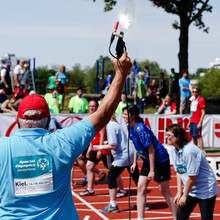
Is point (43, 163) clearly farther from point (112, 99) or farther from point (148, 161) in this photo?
point (148, 161)

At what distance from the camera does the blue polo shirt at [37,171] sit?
7.84ft

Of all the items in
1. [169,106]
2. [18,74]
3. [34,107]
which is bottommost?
[169,106]

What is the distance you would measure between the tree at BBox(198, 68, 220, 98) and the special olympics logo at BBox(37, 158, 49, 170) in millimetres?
149845

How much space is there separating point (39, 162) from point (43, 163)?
0.08 ft

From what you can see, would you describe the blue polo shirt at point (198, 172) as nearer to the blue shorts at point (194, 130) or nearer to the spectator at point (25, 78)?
the blue shorts at point (194, 130)

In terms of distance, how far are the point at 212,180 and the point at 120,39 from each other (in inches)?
123

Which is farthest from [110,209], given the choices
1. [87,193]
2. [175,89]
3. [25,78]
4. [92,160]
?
[175,89]

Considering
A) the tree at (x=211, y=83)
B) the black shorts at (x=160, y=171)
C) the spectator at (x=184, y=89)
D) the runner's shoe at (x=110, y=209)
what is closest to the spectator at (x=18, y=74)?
the spectator at (x=184, y=89)

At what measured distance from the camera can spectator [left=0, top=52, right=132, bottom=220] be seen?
7.84 feet

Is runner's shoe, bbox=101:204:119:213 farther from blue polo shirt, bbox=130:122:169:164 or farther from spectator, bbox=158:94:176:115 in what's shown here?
spectator, bbox=158:94:176:115

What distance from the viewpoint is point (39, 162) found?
7.89 ft

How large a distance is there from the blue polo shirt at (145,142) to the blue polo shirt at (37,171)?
13.1ft

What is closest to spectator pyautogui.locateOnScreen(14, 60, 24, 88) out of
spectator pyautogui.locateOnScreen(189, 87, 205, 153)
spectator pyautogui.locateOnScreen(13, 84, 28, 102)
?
spectator pyautogui.locateOnScreen(13, 84, 28, 102)

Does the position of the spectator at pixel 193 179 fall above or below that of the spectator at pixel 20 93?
below
